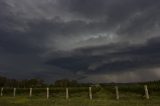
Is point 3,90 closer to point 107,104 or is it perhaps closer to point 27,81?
point 27,81

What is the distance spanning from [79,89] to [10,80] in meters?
49.1

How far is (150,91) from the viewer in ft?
187

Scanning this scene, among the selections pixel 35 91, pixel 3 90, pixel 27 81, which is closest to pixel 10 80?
pixel 27 81

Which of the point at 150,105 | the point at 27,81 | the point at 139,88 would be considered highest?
the point at 27,81

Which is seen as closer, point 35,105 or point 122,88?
point 35,105

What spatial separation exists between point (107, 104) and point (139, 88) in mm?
21739

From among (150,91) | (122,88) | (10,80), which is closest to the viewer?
A: (150,91)

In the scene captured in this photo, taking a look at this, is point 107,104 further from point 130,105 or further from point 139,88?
point 139,88

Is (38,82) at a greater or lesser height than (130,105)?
greater

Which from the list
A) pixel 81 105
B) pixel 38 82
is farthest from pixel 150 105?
pixel 38 82

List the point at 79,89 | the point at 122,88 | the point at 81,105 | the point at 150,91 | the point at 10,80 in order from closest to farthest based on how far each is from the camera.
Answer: the point at 81,105 → the point at 150,91 → the point at 122,88 → the point at 79,89 → the point at 10,80

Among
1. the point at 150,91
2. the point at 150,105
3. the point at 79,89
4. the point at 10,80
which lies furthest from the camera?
the point at 10,80

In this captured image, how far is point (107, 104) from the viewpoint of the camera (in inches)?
1581

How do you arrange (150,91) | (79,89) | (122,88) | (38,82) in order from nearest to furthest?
(150,91) < (122,88) < (79,89) < (38,82)
